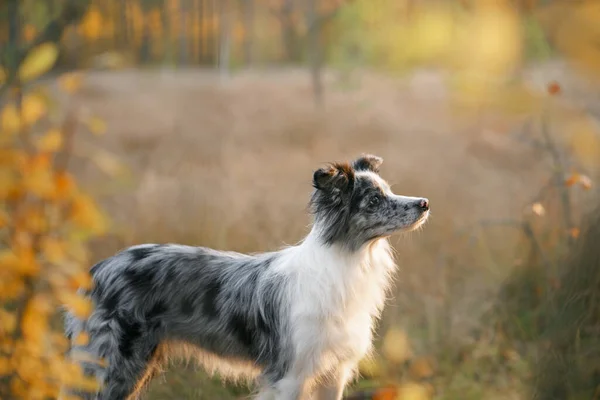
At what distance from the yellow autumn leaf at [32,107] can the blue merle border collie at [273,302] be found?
Result: 190 cm

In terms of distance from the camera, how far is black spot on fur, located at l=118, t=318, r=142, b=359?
3783 mm

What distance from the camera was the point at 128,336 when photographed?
380 centimetres

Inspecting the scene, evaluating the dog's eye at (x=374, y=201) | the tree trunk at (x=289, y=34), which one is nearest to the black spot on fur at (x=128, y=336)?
the dog's eye at (x=374, y=201)

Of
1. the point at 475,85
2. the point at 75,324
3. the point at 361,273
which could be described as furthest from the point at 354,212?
the point at 475,85

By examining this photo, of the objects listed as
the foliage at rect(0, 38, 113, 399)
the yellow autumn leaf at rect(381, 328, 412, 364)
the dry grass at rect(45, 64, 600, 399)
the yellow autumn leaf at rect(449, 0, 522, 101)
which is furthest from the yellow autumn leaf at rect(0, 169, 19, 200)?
the yellow autumn leaf at rect(449, 0, 522, 101)

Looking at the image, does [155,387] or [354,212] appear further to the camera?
[155,387]

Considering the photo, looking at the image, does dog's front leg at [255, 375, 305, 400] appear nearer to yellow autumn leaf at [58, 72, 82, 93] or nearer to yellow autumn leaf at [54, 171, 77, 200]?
yellow autumn leaf at [58, 72, 82, 93]

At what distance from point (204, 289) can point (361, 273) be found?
830mm

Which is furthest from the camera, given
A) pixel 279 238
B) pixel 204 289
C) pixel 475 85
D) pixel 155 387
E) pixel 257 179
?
pixel 257 179

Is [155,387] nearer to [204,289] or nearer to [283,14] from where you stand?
[204,289]

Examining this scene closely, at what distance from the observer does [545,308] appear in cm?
480

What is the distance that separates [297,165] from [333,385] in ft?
20.1

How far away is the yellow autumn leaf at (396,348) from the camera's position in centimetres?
511

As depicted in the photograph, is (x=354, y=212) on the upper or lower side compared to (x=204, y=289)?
upper
